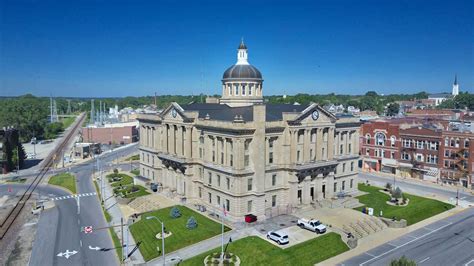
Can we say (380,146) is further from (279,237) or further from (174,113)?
(279,237)

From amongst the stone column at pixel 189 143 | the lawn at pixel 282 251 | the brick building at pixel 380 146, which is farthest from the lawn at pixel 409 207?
the stone column at pixel 189 143

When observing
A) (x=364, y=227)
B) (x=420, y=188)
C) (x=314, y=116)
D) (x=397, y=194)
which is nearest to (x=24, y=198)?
(x=314, y=116)

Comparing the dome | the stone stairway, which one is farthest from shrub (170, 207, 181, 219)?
the dome

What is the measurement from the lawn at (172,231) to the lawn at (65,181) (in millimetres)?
29216

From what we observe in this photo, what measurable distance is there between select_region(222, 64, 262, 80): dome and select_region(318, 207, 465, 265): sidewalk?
3917 cm

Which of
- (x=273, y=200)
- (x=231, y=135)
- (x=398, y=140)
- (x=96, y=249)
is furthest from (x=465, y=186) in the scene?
(x=96, y=249)

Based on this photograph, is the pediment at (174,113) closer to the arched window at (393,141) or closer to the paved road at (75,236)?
the paved road at (75,236)

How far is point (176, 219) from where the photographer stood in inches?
2359

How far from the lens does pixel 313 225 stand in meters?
54.9

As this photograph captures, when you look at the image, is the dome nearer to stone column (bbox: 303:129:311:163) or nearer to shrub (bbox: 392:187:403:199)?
stone column (bbox: 303:129:311:163)

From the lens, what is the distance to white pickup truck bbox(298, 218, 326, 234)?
178 ft

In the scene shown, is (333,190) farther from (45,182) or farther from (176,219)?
(45,182)

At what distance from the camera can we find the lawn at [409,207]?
6206 centimetres

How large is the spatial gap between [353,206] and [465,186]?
31871 millimetres
